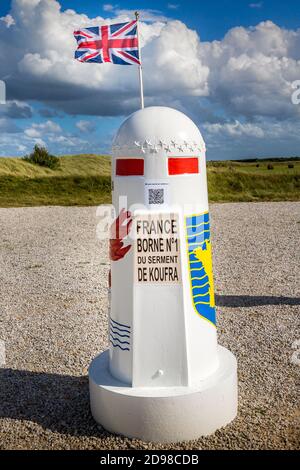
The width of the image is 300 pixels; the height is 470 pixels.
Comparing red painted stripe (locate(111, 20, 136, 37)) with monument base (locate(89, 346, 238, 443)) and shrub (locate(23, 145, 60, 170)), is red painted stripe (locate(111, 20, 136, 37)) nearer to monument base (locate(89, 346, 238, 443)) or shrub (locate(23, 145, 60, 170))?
monument base (locate(89, 346, 238, 443))

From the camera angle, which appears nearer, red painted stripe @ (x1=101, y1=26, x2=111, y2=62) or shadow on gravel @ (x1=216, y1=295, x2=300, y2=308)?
red painted stripe @ (x1=101, y1=26, x2=111, y2=62)

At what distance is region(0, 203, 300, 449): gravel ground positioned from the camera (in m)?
4.86

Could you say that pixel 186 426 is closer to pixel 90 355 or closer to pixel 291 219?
pixel 90 355

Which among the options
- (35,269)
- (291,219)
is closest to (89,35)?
(35,269)

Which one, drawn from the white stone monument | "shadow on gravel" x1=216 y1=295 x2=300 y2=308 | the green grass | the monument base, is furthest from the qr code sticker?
the green grass

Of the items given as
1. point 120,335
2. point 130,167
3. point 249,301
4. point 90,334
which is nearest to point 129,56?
point 130,167

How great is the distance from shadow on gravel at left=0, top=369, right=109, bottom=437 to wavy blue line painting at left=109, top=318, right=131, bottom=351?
Result: 0.81 metres

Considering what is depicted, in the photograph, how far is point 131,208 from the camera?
463 cm

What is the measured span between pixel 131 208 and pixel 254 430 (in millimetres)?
2336

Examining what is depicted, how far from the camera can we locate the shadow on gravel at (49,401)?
16.4 feet

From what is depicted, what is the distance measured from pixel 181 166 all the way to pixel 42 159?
33.0 meters

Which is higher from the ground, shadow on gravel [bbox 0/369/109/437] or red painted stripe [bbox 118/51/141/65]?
red painted stripe [bbox 118/51/141/65]

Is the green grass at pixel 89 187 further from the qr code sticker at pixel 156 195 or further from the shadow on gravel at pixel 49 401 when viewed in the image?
the qr code sticker at pixel 156 195

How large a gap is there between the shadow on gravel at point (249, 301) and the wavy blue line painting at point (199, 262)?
3.84 m
